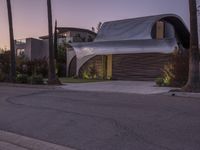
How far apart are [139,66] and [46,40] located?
22.4 metres

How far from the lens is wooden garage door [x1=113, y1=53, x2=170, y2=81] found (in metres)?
32.8

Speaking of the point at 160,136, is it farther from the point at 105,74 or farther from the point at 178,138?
the point at 105,74

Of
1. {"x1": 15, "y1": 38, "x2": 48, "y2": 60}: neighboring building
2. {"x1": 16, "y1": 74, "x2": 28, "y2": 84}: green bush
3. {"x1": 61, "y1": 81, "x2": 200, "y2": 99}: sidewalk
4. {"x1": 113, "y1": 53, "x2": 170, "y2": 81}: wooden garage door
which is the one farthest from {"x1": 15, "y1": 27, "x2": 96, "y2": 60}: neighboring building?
{"x1": 61, "y1": 81, "x2": 200, "y2": 99}: sidewalk

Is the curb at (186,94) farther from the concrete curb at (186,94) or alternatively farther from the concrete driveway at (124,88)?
the concrete driveway at (124,88)

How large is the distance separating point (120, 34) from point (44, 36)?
25653 millimetres

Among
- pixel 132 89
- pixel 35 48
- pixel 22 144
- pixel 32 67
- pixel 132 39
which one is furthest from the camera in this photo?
pixel 35 48

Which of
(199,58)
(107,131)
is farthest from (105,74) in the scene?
(107,131)

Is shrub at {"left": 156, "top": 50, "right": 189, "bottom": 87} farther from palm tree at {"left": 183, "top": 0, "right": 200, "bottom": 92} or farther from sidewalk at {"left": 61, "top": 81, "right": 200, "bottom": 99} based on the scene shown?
palm tree at {"left": 183, "top": 0, "right": 200, "bottom": 92}

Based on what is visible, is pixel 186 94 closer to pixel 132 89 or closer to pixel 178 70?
pixel 132 89

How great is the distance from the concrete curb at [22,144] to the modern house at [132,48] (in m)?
23.3

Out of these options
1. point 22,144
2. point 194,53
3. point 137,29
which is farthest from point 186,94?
point 137,29

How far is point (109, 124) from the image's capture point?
33.2ft

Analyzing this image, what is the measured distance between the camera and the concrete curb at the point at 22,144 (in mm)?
8008

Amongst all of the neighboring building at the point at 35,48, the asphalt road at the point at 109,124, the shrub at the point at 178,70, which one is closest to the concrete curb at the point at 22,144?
the asphalt road at the point at 109,124
